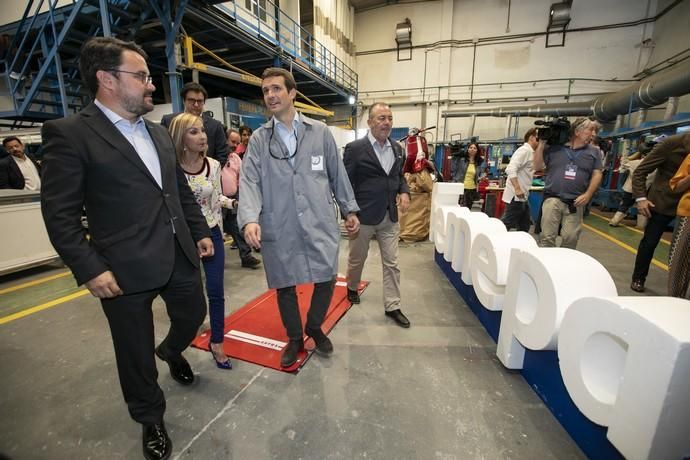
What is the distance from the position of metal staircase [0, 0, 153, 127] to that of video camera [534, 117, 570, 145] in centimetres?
576

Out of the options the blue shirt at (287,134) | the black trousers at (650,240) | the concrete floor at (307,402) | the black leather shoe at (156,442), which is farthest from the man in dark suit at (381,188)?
the black trousers at (650,240)

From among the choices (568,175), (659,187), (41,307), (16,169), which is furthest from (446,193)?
(16,169)

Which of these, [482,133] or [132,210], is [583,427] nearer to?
[132,210]

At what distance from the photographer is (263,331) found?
2529 millimetres

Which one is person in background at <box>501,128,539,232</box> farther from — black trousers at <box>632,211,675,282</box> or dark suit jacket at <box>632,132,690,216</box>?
black trousers at <box>632,211,675,282</box>

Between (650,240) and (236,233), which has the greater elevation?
(650,240)

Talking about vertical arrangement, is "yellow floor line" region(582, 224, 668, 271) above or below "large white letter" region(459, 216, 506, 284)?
below

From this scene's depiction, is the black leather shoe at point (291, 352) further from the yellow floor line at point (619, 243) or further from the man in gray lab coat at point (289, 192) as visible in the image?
the yellow floor line at point (619, 243)

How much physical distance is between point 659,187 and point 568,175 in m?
0.87

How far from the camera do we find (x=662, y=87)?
25.4 ft

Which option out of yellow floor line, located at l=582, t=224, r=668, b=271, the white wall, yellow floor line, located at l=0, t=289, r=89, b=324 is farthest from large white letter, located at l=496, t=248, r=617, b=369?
the white wall

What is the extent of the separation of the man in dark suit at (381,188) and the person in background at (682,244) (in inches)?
85.2

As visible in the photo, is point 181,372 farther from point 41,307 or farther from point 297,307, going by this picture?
point 41,307

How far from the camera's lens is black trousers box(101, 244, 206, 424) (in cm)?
134
